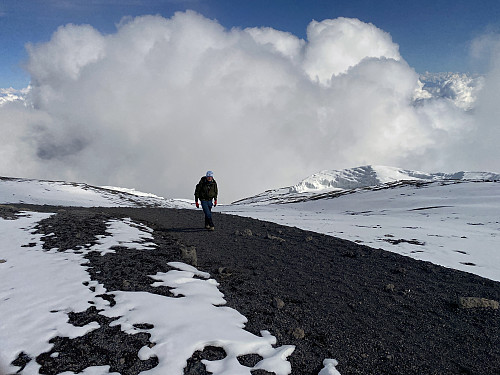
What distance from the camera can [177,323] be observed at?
18.9ft

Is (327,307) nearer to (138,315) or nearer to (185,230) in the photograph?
(138,315)

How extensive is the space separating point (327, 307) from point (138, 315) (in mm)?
4393

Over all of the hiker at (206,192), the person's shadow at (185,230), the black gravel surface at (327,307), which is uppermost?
the hiker at (206,192)

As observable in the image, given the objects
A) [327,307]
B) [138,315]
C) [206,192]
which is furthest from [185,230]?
[327,307]

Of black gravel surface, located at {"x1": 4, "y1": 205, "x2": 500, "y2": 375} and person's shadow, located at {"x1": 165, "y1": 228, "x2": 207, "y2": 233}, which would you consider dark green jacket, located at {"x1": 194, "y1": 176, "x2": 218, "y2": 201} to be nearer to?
person's shadow, located at {"x1": 165, "y1": 228, "x2": 207, "y2": 233}

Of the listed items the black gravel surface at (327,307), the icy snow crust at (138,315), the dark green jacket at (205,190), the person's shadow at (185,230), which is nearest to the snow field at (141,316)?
the icy snow crust at (138,315)

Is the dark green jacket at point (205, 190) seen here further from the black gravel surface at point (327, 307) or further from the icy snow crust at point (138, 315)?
the icy snow crust at point (138, 315)

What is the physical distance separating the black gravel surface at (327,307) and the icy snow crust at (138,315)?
20 cm

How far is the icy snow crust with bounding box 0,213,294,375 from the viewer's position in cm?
488

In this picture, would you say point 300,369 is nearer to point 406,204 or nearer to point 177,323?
point 177,323

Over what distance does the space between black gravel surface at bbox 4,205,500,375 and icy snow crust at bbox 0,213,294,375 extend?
0.66 ft

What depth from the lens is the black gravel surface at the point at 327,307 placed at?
16.7 ft

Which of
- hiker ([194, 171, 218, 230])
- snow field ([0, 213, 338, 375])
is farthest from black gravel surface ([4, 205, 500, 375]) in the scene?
hiker ([194, 171, 218, 230])

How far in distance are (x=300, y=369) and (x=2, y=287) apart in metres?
7.16
